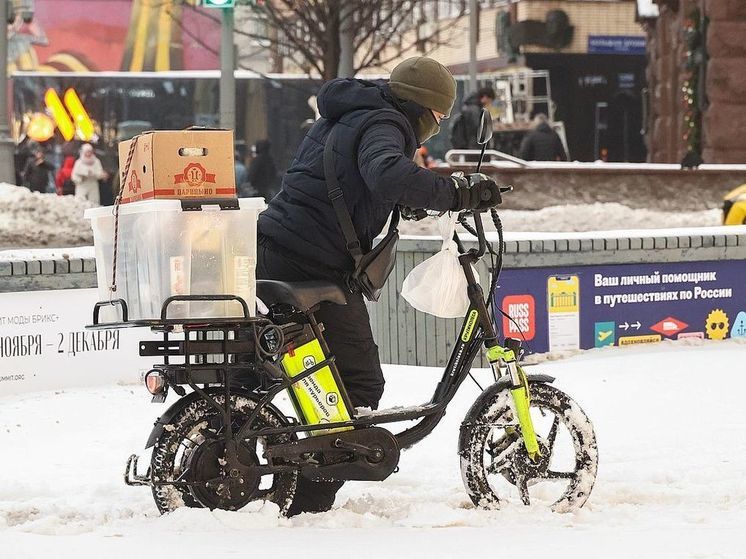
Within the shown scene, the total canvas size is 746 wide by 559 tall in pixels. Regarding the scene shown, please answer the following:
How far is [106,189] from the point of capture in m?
24.7

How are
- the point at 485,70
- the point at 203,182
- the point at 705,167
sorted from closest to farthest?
the point at 203,182
the point at 705,167
the point at 485,70

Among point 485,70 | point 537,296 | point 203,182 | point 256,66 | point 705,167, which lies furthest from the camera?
point 485,70

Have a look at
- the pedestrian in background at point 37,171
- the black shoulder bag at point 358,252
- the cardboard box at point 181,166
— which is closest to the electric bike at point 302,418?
the black shoulder bag at point 358,252

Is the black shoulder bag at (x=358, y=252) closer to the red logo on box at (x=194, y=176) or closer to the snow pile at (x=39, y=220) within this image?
the red logo on box at (x=194, y=176)

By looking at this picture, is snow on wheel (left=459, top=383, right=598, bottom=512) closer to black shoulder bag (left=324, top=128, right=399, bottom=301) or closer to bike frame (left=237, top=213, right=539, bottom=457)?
bike frame (left=237, top=213, right=539, bottom=457)

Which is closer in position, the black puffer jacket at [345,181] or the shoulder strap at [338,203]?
the black puffer jacket at [345,181]

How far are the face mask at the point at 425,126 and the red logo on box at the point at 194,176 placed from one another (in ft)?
2.62

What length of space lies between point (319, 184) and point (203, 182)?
46 centimetres

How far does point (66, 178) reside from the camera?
80.3 ft

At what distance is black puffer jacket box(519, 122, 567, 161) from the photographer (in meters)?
22.3

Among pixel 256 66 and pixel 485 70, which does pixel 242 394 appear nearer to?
pixel 256 66

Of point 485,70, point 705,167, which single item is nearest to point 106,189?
point 705,167

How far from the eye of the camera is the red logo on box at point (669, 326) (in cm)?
964

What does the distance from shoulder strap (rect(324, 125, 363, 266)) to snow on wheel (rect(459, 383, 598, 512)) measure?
74cm
